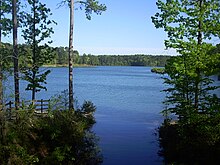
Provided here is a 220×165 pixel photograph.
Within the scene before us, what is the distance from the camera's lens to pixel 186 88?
14.8m

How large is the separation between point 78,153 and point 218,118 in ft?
21.0

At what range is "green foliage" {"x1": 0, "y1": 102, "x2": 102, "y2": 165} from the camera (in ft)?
34.8

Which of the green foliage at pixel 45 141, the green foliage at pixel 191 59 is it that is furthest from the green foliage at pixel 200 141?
the green foliage at pixel 45 141

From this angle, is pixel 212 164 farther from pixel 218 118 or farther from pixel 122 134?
pixel 122 134

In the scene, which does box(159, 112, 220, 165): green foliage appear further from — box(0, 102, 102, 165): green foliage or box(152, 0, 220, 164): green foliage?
box(0, 102, 102, 165): green foliage

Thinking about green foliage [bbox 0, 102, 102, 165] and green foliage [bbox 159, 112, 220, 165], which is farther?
green foliage [bbox 159, 112, 220, 165]

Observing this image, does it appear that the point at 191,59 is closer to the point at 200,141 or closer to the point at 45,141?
the point at 200,141

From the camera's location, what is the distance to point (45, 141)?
1361cm

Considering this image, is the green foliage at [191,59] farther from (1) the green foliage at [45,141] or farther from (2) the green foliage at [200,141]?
(1) the green foliage at [45,141]

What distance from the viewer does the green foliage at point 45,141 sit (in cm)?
1062

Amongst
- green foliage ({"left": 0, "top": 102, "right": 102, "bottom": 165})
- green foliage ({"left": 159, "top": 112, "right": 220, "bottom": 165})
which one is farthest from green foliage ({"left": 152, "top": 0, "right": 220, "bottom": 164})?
green foliage ({"left": 0, "top": 102, "right": 102, "bottom": 165})

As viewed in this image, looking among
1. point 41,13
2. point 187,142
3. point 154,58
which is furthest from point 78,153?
point 154,58

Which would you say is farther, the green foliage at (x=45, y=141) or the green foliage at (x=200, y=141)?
the green foliage at (x=200, y=141)

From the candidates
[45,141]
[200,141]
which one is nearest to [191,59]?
[200,141]
